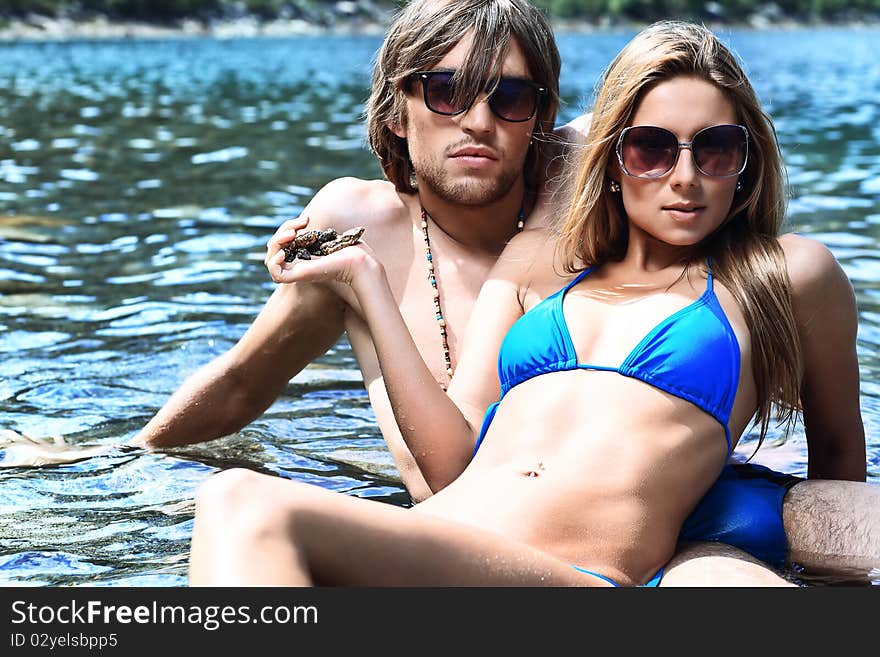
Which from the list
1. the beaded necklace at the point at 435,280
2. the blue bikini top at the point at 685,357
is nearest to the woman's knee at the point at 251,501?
the blue bikini top at the point at 685,357

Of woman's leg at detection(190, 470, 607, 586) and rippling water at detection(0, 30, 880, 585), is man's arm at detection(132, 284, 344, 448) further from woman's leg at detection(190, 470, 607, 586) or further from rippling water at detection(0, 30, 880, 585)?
woman's leg at detection(190, 470, 607, 586)

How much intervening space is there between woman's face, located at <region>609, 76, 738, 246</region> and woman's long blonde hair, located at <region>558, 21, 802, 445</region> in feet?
0.13

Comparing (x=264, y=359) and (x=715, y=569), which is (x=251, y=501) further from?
(x=264, y=359)

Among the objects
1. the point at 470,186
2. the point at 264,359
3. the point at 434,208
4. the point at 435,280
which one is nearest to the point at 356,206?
the point at 434,208

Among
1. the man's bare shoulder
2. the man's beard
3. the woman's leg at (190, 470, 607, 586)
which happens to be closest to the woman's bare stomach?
the woman's leg at (190, 470, 607, 586)

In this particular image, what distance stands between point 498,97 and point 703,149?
104 centimetres

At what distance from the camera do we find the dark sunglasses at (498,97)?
4438 mm

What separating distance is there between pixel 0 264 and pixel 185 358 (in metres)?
2.86

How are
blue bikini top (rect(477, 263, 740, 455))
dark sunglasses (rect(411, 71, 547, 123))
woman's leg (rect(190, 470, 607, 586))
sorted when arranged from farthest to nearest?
1. dark sunglasses (rect(411, 71, 547, 123))
2. blue bikini top (rect(477, 263, 740, 455))
3. woman's leg (rect(190, 470, 607, 586))

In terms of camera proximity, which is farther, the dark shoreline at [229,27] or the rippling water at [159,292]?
the dark shoreline at [229,27]

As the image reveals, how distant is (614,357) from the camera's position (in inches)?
140

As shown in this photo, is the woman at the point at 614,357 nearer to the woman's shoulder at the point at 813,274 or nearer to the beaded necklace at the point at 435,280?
the woman's shoulder at the point at 813,274

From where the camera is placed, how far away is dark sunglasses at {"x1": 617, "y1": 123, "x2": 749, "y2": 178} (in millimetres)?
3639

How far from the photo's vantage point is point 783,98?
25.6 meters
